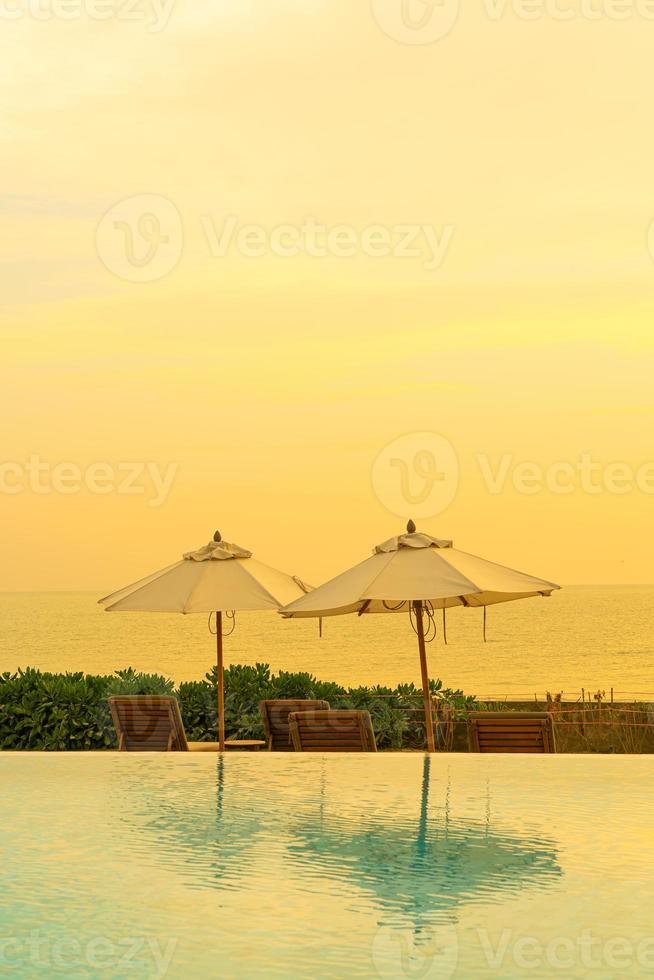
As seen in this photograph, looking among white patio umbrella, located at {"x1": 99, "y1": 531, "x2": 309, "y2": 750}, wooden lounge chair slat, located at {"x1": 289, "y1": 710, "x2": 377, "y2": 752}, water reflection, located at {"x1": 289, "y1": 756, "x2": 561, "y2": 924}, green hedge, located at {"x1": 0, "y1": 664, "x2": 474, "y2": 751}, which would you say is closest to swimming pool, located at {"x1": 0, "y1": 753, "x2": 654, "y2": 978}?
water reflection, located at {"x1": 289, "y1": 756, "x2": 561, "y2": 924}

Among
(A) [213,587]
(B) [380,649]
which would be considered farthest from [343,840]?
(B) [380,649]

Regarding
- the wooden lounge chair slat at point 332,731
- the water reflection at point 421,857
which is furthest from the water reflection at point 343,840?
the wooden lounge chair slat at point 332,731

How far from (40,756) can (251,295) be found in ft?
52.2

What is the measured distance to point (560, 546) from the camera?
5200 centimetres

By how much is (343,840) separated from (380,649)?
288 feet

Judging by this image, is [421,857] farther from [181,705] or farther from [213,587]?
[181,705]

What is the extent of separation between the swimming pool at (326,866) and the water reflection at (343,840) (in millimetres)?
24

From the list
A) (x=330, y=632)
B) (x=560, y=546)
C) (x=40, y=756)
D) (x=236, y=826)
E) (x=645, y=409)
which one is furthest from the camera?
(x=330, y=632)

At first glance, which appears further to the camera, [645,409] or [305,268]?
[645,409]

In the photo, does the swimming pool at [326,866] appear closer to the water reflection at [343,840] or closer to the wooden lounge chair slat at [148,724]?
the water reflection at [343,840]

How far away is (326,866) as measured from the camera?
762cm

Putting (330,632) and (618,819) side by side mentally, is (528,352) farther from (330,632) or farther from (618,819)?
(330,632)

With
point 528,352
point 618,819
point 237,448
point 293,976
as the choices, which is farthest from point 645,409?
point 293,976

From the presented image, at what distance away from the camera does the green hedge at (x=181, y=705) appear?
14500 mm
